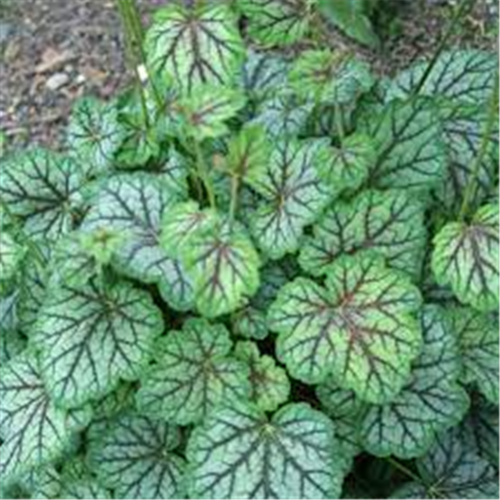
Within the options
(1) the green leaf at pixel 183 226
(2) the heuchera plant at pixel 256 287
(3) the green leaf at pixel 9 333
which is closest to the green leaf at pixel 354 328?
(2) the heuchera plant at pixel 256 287

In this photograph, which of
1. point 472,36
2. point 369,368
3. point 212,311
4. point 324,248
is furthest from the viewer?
point 472,36

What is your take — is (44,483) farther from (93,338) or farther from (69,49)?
(69,49)

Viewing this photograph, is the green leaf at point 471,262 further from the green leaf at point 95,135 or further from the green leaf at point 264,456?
the green leaf at point 95,135

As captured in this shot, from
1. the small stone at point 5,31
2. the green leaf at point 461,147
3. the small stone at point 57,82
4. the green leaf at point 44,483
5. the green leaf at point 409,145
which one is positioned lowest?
the green leaf at point 44,483

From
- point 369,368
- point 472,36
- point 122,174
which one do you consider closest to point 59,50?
point 472,36

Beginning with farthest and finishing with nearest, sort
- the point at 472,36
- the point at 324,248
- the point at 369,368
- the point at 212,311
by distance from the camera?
1. the point at 472,36
2. the point at 324,248
3. the point at 369,368
4. the point at 212,311

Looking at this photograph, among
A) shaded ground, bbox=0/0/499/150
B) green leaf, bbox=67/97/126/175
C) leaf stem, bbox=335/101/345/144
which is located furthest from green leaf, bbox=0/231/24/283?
shaded ground, bbox=0/0/499/150

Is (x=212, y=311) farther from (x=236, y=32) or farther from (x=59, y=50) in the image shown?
(x=59, y=50)
